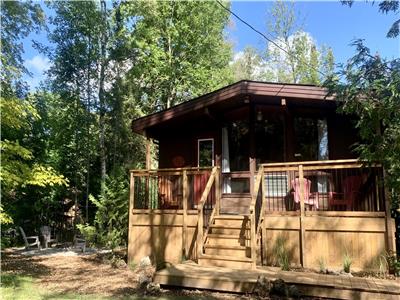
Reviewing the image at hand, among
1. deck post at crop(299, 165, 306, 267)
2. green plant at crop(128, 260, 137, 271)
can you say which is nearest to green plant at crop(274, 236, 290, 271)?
deck post at crop(299, 165, 306, 267)

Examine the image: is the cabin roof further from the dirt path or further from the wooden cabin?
the dirt path

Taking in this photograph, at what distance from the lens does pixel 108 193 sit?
33.7ft

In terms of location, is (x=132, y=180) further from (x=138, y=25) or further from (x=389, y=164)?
(x=138, y=25)

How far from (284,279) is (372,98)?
10.2ft

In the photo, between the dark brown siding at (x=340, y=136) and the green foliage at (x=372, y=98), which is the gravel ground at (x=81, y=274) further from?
the dark brown siding at (x=340, y=136)

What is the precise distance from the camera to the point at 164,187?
30.5ft

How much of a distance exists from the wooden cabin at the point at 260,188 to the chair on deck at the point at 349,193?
25mm

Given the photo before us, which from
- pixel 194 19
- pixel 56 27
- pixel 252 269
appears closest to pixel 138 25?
pixel 194 19

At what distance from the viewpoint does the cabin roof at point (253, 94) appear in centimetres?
834

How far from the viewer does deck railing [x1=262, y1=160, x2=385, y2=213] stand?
22.9 ft

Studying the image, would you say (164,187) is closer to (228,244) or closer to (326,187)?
(228,244)

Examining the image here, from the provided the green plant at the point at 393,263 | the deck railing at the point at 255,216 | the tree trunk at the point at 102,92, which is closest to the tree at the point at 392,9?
the deck railing at the point at 255,216

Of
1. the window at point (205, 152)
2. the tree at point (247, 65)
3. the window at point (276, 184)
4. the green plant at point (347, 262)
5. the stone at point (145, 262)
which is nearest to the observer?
the green plant at point (347, 262)

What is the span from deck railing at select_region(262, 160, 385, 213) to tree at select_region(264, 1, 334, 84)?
1684 cm
